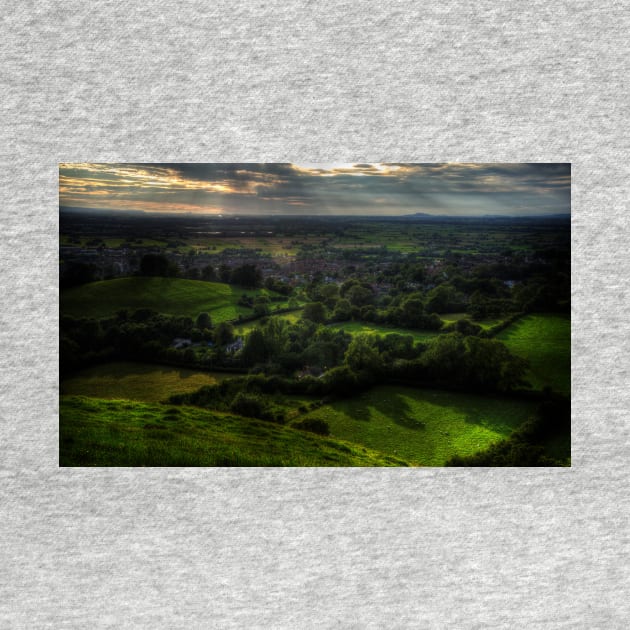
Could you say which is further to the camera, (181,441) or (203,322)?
(203,322)

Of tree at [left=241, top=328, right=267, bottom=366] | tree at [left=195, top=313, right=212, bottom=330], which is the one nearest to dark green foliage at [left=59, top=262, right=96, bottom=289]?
tree at [left=195, top=313, right=212, bottom=330]

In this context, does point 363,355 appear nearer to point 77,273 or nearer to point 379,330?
point 379,330

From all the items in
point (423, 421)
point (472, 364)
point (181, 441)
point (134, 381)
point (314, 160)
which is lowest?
point (181, 441)

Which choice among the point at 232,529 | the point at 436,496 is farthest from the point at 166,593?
the point at 436,496

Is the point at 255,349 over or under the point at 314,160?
under

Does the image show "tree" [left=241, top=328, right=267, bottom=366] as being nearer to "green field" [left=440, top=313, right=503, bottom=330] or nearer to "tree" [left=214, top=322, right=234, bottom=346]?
"tree" [left=214, top=322, right=234, bottom=346]

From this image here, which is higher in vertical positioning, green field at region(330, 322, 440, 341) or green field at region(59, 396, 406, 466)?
green field at region(330, 322, 440, 341)

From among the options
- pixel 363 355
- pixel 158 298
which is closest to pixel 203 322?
pixel 158 298
